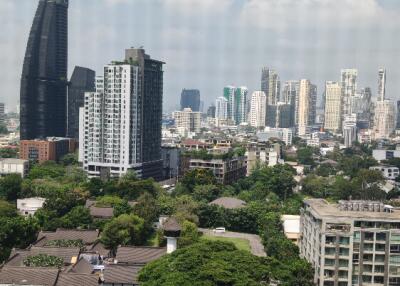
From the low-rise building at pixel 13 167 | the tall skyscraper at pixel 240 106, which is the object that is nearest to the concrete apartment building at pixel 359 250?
the low-rise building at pixel 13 167

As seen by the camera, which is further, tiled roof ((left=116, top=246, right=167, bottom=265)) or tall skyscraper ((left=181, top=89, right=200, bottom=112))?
tall skyscraper ((left=181, top=89, right=200, bottom=112))

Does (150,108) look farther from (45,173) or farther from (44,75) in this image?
(44,75)

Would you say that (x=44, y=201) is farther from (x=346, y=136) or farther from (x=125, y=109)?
(x=346, y=136)

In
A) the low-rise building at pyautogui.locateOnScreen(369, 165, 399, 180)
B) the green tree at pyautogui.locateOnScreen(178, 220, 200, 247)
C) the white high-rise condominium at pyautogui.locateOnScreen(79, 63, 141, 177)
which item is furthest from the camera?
the low-rise building at pyautogui.locateOnScreen(369, 165, 399, 180)

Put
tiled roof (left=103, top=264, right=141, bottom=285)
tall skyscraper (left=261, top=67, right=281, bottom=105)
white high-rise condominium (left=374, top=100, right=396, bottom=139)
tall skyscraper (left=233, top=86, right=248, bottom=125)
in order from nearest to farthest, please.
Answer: tiled roof (left=103, top=264, right=141, bottom=285) < white high-rise condominium (left=374, top=100, right=396, bottom=139) < tall skyscraper (left=261, top=67, right=281, bottom=105) < tall skyscraper (left=233, top=86, right=248, bottom=125)

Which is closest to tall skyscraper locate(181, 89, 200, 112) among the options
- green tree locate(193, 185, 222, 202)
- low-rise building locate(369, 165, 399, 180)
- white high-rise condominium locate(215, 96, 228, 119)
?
white high-rise condominium locate(215, 96, 228, 119)

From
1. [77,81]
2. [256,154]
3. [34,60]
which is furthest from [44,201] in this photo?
[77,81]

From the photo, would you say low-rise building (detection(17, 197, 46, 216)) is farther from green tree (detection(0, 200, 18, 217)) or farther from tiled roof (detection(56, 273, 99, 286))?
tiled roof (detection(56, 273, 99, 286))

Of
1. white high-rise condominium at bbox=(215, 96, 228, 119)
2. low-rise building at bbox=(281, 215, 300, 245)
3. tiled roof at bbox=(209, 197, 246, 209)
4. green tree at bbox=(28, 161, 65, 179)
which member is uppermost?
white high-rise condominium at bbox=(215, 96, 228, 119)

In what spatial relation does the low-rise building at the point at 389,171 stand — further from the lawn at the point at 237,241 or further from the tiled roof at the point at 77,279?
the tiled roof at the point at 77,279
